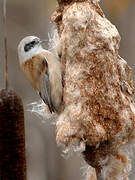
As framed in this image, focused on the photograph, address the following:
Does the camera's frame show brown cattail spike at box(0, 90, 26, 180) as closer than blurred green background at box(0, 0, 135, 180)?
Yes

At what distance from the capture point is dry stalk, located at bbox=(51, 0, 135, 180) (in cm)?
308

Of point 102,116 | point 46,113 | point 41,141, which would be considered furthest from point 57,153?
point 102,116

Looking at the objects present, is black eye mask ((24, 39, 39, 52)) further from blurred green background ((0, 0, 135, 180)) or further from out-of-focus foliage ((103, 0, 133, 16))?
Result: out-of-focus foliage ((103, 0, 133, 16))

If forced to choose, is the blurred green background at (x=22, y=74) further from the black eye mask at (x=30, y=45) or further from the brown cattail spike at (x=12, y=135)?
the brown cattail spike at (x=12, y=135)

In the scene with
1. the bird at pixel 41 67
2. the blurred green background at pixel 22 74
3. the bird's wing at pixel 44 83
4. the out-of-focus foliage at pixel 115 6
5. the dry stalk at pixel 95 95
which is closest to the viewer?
the dry stalk at pixel 95 95

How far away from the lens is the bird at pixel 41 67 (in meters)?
3.45

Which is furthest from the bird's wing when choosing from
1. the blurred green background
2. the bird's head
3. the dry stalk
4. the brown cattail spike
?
the blurred green background

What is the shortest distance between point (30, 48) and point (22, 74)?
556 cm

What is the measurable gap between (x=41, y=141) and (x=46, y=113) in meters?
5.28

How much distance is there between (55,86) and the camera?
3.40m

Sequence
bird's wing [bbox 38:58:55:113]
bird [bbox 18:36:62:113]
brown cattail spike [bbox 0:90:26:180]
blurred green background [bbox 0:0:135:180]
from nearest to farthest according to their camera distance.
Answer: brown cattail spike [bbox 0:90:26:180]
bird [bbox 18:36:62:113]
bird's wing [bbox 38:58:55:113]
blurred green background [bbox 0:0:135:180]

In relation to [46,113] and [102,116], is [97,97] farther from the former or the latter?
[46,113]

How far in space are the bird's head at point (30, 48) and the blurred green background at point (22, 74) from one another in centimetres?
483

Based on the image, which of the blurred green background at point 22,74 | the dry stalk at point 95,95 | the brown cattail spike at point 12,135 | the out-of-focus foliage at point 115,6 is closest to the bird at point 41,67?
the dry stalk at point 95,95
